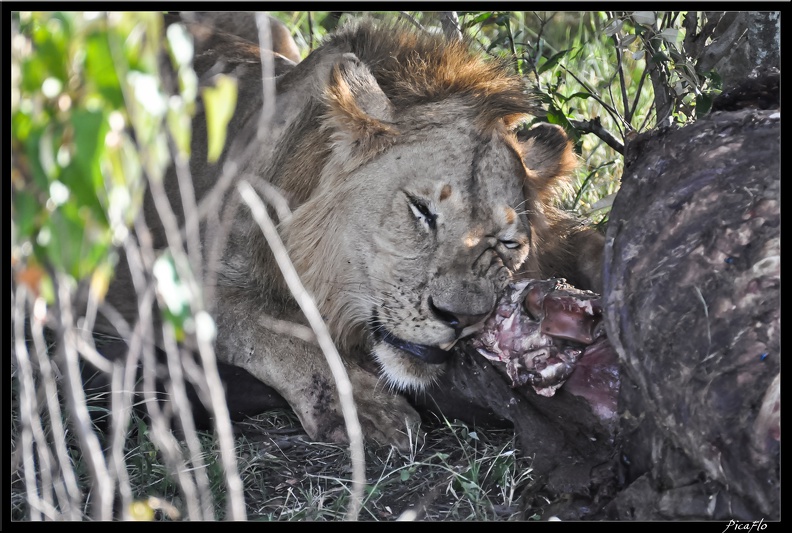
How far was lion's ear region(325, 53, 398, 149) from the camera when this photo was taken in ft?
11.0

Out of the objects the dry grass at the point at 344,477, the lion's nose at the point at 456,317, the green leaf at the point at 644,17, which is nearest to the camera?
the dry grass at the point at 344,477

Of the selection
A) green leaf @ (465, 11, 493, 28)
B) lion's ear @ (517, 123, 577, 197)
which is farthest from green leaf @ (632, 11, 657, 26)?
green leaf @ (465, 11, 493, 28)

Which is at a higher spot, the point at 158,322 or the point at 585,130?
the point at 585,130

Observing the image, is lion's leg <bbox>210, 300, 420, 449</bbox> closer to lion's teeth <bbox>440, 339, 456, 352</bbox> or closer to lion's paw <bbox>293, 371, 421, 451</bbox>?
lion's paw <bbox>293, 371, 421, 451</bbox>

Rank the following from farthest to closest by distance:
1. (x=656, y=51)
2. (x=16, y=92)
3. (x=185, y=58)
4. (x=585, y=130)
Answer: (x=585, y=130), (x=656, y=51), (x=16, y=92), (x=185, y=58)

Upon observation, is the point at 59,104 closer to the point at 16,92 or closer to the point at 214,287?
the point at 16,92

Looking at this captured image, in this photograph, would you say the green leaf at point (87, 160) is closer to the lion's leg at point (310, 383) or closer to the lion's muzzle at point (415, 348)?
the lion's muzzle at point (415, 348)

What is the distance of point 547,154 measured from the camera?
146 inches

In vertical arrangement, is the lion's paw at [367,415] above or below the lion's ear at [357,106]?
below

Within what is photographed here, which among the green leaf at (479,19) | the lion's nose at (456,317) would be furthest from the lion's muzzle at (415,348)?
the green leaf at (479,19)

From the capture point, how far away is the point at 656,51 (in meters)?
3.98

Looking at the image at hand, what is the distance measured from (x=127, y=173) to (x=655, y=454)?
1453mm

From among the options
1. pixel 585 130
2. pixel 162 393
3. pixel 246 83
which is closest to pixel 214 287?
pixel 162 393

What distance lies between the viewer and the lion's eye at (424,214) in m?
3.20
